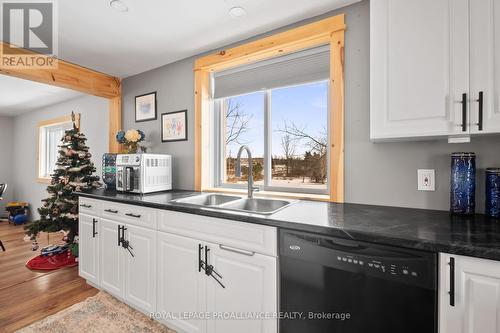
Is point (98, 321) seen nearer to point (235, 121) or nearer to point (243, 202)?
point (243, 202)

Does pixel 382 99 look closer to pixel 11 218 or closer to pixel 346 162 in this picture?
pixel 346 162

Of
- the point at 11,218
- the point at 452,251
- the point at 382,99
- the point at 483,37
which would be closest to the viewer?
the point at 452,251

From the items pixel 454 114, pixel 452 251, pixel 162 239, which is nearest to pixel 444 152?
pixel 454 114

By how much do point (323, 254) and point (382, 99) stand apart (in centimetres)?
90

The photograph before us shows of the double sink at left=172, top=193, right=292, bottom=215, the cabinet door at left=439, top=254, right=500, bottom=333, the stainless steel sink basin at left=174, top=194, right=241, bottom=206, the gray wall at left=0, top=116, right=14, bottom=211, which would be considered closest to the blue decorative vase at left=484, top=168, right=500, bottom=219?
the cabinet door at left=439, top=254, right=500, bottom=333

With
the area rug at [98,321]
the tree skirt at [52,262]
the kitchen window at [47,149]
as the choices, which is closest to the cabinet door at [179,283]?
the area rug at [98,321]

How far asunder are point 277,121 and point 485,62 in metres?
1.40

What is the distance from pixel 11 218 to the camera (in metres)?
5.11

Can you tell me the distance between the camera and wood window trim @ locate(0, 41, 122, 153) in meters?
2.48

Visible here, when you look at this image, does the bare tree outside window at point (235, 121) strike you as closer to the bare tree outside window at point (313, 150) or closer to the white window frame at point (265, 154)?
the white window frame at point (265, 154)

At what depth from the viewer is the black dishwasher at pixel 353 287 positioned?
0.98 m

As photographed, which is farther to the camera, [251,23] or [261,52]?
[261,52]

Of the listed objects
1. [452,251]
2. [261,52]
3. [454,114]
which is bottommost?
[452,251]

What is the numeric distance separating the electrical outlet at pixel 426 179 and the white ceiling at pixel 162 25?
1248mm
